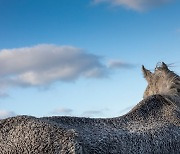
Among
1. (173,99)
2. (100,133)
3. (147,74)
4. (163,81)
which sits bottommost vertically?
(100,133)

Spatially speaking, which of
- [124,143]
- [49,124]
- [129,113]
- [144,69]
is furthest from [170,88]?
[49,124]

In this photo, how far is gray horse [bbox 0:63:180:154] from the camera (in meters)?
2.15

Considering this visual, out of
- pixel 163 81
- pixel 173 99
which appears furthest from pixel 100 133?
pixel 163 81

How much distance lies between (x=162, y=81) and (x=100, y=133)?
2.29m

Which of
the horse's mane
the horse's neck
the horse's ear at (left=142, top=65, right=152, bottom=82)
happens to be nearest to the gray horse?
the horse's neck

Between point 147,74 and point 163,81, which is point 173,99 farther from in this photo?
point 147,74

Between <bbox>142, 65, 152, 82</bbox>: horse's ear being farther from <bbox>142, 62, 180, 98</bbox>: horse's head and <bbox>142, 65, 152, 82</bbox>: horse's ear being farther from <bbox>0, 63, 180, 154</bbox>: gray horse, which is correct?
<bbox>0, 63, 180, 154</bbox>: gray horse

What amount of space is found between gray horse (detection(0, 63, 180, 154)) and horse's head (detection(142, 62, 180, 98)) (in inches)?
27.4

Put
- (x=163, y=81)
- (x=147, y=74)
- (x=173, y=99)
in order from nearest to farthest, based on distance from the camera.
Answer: (x=173, y=99) < (x=163, y=81) < (x=147, y=74)

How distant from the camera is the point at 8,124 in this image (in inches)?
94.3

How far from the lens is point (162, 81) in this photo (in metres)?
4.59

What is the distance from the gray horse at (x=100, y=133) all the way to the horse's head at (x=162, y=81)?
0.70 metres

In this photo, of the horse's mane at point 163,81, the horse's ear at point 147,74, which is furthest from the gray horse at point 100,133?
the horse's ear at point 147,74

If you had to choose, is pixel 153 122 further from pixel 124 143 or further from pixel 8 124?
pixel 8 124
